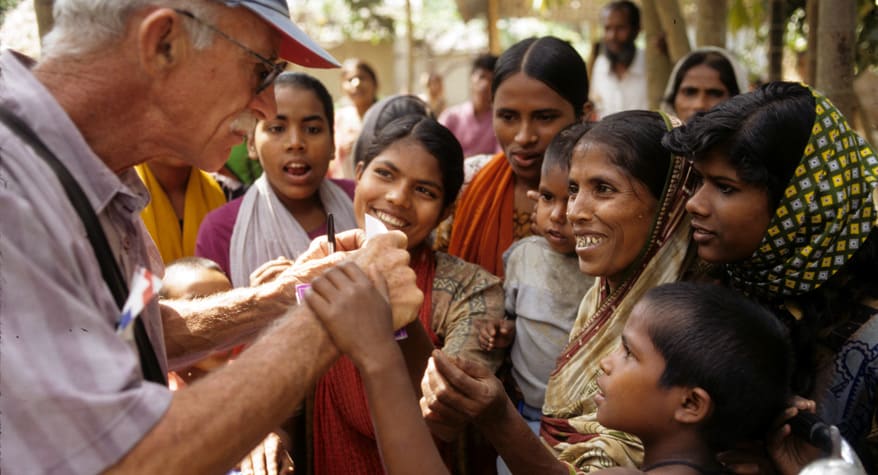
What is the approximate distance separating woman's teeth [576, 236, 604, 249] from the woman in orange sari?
948 millimetres

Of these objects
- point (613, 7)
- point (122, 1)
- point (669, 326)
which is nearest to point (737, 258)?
point (669, 326)

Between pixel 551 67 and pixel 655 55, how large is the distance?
3251 millimetres

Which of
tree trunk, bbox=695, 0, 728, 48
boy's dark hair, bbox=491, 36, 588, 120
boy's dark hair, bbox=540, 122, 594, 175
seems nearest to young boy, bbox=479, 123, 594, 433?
boy's dark hair, bbox=540, 122, 594, 175

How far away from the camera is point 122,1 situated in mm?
1835

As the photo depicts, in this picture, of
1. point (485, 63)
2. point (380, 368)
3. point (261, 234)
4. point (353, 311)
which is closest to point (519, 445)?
point (380, 368)

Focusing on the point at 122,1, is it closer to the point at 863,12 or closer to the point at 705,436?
the point at 705,436

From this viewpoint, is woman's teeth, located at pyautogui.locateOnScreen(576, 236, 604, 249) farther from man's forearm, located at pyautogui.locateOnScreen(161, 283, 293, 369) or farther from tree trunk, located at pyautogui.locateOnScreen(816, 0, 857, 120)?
tree trunk, located at pyautogui.locateOnScreen(816, 0, 857, 120)

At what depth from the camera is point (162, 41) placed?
6.17ft

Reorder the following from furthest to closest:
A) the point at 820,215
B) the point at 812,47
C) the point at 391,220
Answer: the point at 812,47
the point at 391,220
the point at 820,215

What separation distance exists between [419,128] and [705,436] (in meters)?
1.80

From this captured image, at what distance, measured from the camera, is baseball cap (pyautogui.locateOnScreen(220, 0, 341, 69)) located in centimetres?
197

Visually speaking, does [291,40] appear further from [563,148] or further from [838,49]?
[838,49]

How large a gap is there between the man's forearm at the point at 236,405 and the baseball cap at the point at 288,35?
0.72 meters

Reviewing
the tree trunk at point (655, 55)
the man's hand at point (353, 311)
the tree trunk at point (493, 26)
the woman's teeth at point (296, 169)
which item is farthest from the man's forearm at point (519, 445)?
the tree trunk at point (493, 26)
